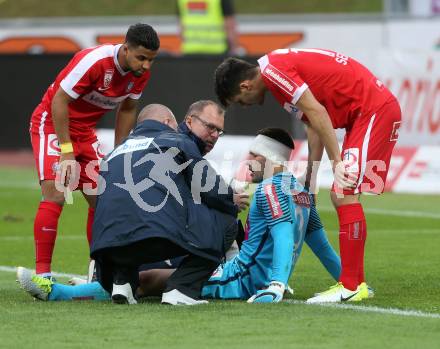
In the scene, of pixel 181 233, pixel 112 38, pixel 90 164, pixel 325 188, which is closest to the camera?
pixel 181 233

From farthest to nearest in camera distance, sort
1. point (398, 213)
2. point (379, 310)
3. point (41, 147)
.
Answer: point (398, 213)
point (41, 147)
point (379, 310)

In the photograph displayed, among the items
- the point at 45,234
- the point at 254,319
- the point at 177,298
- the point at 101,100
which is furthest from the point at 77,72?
the point at 254,319

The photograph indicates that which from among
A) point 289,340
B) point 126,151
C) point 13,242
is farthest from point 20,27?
point 289,340

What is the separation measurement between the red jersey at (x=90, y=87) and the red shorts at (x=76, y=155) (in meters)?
0.06

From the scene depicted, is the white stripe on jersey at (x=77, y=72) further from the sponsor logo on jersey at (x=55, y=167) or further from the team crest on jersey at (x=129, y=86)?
the sponsor logo on jersey at (x=55, y=167)

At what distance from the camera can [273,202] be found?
8.16 m

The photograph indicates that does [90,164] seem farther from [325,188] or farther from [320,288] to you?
[325,188]

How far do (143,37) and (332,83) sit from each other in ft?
4.49

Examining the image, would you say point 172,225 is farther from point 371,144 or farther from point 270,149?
point 371,144

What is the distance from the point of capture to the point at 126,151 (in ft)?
26.5

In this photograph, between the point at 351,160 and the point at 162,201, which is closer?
the point at 162,201

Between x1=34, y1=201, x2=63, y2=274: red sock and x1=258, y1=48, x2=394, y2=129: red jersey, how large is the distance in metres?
1.92

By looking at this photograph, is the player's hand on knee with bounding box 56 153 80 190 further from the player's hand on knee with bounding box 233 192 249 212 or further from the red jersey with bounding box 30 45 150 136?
the player's hand on knee with bounding box 233 192 249 212

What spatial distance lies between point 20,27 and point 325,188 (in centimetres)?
1089
